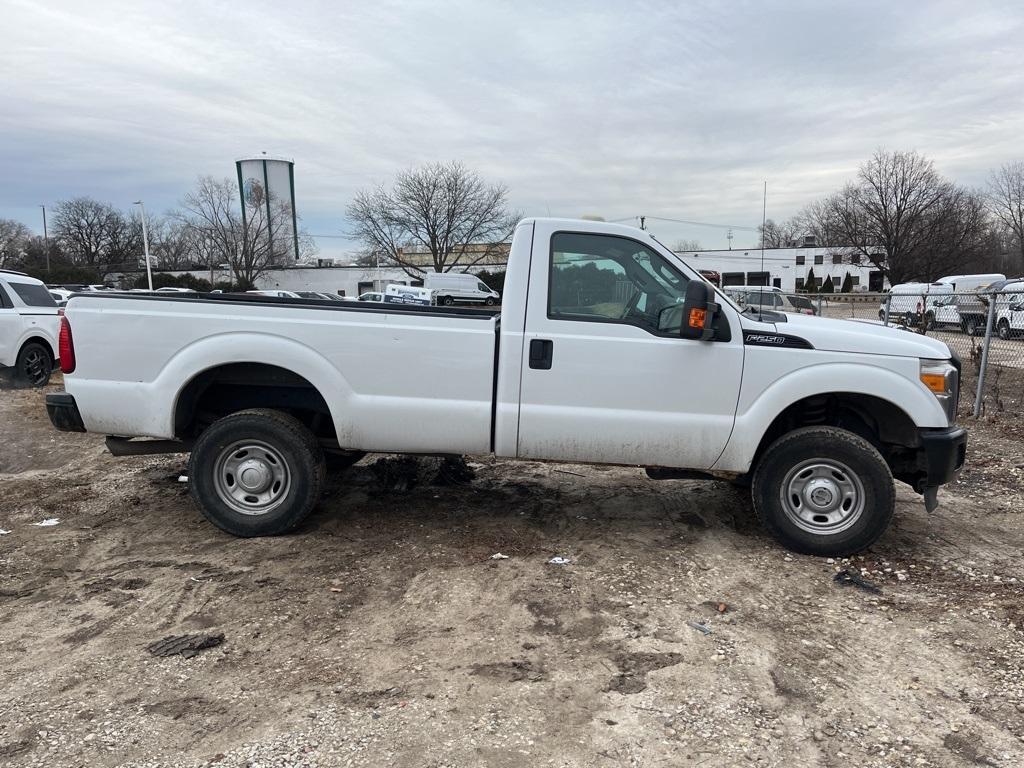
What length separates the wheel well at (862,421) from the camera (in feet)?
15.3

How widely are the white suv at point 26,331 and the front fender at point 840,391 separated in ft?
36.1

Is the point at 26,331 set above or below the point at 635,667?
above

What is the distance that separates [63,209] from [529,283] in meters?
78.3

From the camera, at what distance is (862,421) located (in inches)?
192

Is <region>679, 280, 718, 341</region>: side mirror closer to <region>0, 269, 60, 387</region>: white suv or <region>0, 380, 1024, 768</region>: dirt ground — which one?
<region>0, 380, 1024, 768</region>: dirt ground

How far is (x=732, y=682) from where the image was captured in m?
3.19

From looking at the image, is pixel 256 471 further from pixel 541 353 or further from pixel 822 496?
pixel 822 496

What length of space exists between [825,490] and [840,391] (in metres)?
0.65

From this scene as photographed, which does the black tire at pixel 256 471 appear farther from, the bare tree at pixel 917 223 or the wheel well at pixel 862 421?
the bare tree at pixel 917 223

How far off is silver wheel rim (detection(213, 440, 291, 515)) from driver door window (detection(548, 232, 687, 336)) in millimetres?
2129

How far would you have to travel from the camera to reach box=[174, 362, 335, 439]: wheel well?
4.85 meters

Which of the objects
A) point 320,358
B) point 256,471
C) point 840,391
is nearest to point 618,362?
point 840,391

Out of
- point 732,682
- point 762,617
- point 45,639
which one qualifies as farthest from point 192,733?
point 762,617

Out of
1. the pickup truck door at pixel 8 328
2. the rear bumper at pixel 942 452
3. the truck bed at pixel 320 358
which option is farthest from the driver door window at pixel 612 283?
the pickup truck door at pixel 8 328
